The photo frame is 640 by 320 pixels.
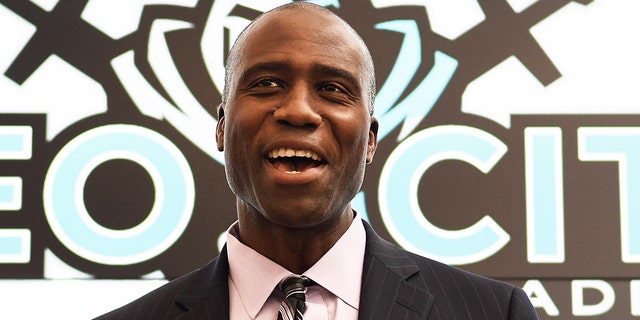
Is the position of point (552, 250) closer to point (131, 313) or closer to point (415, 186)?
point (415, 186)

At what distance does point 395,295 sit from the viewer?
151 cm

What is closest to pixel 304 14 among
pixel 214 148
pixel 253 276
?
pixel 253 276

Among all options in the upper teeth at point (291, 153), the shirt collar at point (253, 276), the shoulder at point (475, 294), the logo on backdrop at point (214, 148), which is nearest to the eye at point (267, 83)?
the upper teeth at point (291, 153)

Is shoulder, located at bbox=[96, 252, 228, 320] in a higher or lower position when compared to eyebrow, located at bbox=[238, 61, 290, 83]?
lower

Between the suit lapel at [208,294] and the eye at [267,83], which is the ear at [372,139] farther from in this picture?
the suit lapel at [208,294]

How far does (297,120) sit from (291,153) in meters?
0.06

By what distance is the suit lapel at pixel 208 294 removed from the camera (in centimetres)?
152

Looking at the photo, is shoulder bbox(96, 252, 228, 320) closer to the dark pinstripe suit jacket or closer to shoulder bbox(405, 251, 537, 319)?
the dark pinstripe suit jacket

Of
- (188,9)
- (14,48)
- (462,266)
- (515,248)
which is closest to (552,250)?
(515,248)

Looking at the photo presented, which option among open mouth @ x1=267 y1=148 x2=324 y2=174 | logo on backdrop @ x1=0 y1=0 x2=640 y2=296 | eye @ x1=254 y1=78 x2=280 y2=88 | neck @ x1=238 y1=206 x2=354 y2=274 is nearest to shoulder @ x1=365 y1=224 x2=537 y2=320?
neck @ x1=238 y1=206 x2=354 y2=274

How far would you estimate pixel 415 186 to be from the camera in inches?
132

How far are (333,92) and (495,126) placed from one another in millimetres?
1989

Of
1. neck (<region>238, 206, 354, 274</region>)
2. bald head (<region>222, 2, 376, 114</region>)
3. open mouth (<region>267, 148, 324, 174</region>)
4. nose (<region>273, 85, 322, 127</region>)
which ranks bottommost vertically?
neck (<region>238, 206, 354, 274</region>)

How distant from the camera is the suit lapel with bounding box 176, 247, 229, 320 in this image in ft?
4.97
